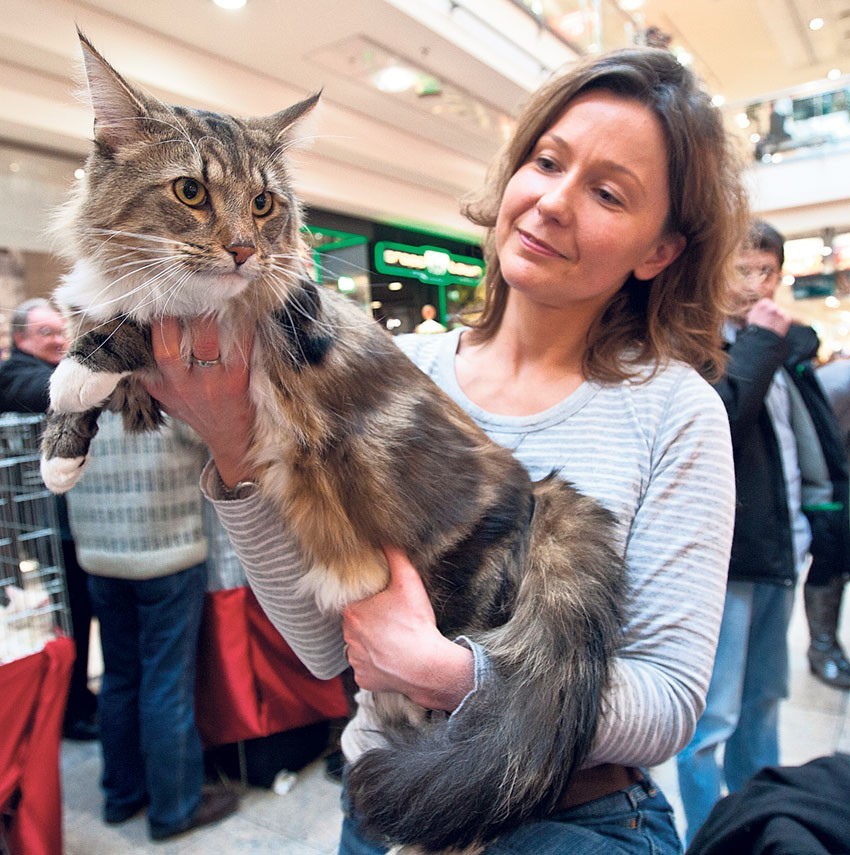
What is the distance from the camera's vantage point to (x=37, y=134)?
2939 millimetres

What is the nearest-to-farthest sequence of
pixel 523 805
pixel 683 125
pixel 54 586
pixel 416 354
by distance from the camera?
pixel 523 805 → pixel 683 125 → pixel 416 354 → pixel 54 586

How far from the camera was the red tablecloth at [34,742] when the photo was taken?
5.26ft

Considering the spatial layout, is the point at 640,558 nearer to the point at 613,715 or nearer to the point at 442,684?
the point at 613,715

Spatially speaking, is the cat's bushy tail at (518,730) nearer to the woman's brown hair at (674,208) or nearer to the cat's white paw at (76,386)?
the woman's brown hair at (674,208)

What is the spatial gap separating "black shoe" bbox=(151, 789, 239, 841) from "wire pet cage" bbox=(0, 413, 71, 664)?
814 mm

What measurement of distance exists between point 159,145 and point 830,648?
3.58 m

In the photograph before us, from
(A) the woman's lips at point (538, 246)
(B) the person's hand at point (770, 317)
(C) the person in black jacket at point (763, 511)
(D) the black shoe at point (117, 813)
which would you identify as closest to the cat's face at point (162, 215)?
(A) the woman's lips at point (538, 246)

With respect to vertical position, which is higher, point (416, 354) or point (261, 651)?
point (416, 354)

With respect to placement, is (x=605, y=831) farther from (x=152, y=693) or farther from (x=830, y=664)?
(x=830, y=664)

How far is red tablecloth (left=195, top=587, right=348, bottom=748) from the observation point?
7.50 feet

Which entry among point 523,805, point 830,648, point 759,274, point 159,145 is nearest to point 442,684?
point 523,805

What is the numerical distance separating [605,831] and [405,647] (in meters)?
0.34

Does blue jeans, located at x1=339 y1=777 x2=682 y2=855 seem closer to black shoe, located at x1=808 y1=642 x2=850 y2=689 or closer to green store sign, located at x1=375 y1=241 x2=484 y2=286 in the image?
green store sign, located at x1=375 y1=241 x2=484 y2=286

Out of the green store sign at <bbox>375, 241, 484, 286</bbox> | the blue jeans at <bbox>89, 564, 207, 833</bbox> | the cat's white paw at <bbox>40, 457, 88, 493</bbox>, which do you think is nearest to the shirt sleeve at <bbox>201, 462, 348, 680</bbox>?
the cat's white paw at <bbox>40, 457, 88, 493</bbox>
